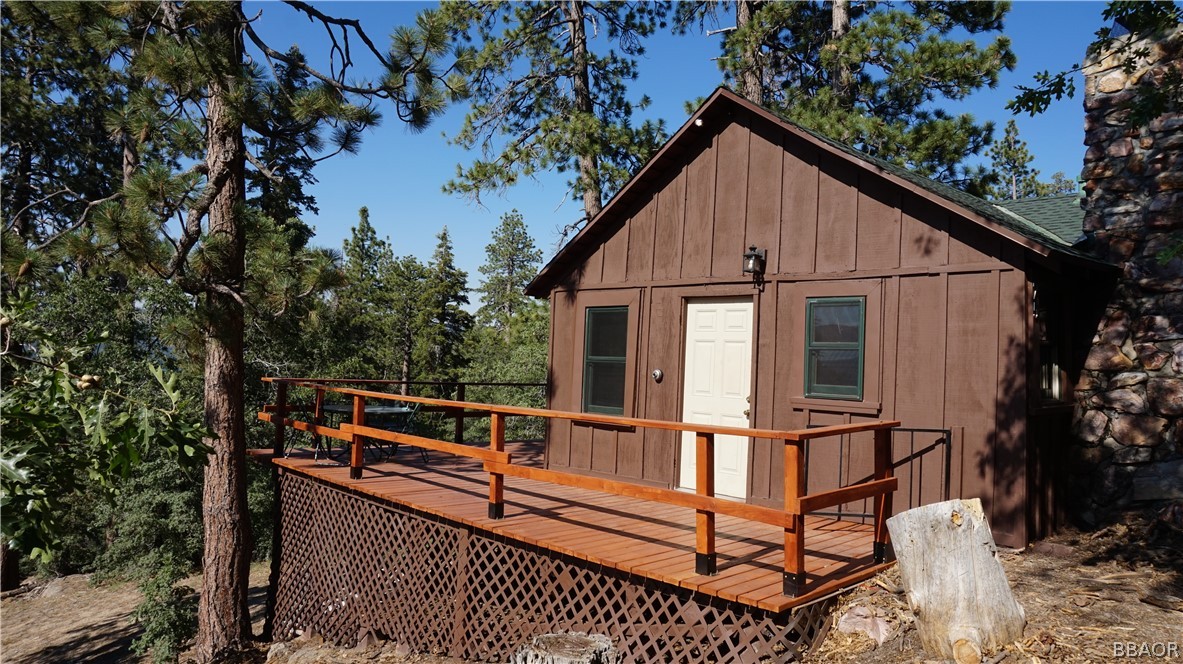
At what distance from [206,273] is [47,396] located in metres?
5.76

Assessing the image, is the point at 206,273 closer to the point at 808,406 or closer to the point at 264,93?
the point at 264,93

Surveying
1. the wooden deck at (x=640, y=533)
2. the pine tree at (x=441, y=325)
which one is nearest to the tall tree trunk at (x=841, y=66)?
the wooden deck at (x=640, y=533)

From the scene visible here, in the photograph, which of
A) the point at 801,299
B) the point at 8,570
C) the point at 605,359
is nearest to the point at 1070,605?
the point at 801,299

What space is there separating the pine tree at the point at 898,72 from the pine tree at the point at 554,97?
2.97 meters

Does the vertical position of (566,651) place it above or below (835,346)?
below

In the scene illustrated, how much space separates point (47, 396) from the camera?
10.2 feet

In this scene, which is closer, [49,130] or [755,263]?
[755,263]

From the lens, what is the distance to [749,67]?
16.5m

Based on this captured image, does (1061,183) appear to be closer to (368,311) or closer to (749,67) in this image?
(749,67)

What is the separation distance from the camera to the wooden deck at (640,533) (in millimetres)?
4855

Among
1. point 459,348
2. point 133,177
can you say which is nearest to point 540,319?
point 459,348

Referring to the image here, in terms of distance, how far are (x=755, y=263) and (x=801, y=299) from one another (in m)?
0.59

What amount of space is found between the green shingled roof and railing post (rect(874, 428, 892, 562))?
388 cm

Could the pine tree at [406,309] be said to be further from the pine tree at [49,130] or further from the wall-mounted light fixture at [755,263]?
the wall-mounted light fixture at [755,263]
